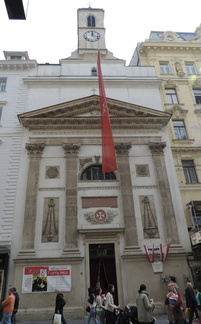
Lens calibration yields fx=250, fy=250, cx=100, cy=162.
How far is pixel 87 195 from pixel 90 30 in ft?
65.3

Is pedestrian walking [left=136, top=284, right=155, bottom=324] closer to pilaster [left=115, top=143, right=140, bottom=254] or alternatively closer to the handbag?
the handbag

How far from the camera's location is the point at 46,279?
587 inches

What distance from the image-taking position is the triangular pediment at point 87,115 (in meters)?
20.0

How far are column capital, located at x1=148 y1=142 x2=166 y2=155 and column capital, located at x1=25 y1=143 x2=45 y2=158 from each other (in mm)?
8488

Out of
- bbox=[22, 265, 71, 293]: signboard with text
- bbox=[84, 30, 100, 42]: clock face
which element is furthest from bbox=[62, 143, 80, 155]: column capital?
bbox=[84, 30, 100, 42]: clock face

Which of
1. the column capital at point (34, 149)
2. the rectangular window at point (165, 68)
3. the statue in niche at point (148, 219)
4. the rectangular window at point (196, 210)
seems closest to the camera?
the statue in niche at point (148, 219)

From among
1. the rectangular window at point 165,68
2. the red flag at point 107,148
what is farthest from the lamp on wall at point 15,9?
the rectangular window at point 165,68

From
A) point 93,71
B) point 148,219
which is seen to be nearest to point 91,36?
point 93,71

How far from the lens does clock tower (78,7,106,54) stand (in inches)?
1048

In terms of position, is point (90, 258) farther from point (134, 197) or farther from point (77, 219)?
point (134, 197)

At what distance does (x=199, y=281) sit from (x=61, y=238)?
9035mm

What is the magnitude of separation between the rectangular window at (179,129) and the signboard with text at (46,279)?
13.8 m

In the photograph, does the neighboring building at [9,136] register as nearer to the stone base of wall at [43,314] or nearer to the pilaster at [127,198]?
the stone base of wall at [43,314]

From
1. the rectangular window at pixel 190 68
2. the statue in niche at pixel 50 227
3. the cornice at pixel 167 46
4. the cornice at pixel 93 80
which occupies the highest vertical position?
the cornice at pixel 167 46
